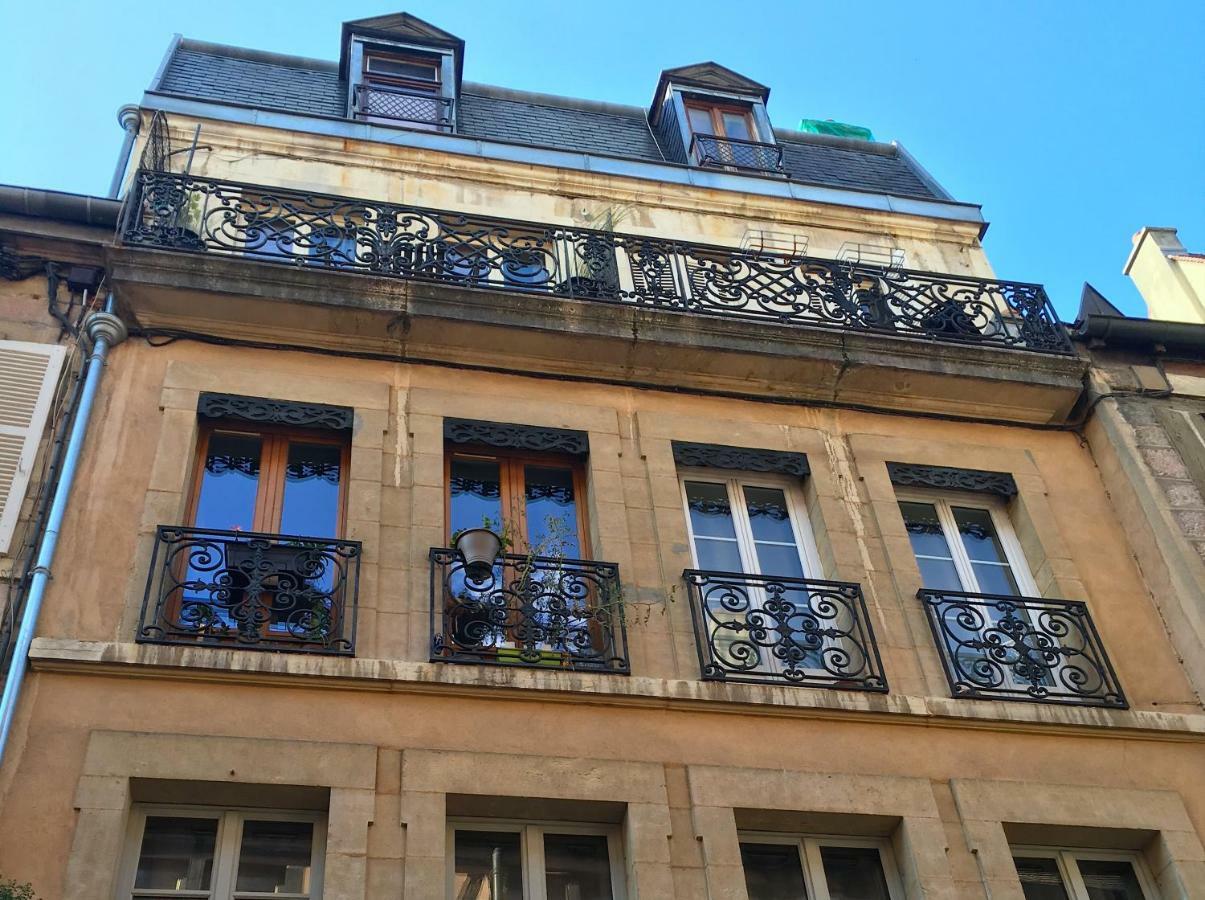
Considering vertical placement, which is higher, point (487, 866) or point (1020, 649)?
point (1020, 649)

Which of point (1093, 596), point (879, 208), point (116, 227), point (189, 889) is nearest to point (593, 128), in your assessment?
point (879, 208)

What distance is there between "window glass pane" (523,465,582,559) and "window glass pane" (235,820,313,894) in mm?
2160

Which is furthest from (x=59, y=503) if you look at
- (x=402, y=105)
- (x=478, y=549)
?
(x=402, y=105)

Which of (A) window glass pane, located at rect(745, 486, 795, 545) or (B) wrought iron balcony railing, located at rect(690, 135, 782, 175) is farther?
(B) wrought iron balcony railing, located at rect(690, 135, 782, 175)

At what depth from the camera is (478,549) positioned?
23.4ft

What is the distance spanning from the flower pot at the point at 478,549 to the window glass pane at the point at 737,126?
20.8 feet

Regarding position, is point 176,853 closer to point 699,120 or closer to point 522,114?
point 522,114

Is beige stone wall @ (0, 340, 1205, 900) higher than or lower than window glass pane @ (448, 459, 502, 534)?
lower

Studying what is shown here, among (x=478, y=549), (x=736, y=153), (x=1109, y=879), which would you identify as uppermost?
(x=736, y=153)

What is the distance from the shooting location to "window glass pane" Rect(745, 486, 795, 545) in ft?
27.3

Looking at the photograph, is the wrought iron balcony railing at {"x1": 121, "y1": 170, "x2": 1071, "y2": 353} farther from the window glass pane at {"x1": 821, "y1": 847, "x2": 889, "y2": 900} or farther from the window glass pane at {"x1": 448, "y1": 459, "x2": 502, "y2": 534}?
the window glass pane at {"x1": 821, "y1": 847, "x2": 889, "y2": 900}

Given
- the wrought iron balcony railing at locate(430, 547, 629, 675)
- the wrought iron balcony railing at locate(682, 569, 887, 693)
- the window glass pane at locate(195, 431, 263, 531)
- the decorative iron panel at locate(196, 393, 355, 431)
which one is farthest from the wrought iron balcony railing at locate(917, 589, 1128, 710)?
the window glass pane at locate(195, 431, 263, 531)

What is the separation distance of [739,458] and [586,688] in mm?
2299

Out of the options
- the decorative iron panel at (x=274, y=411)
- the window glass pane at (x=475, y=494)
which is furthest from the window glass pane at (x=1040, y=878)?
the decorative iron panel at (x=274, y=411)
